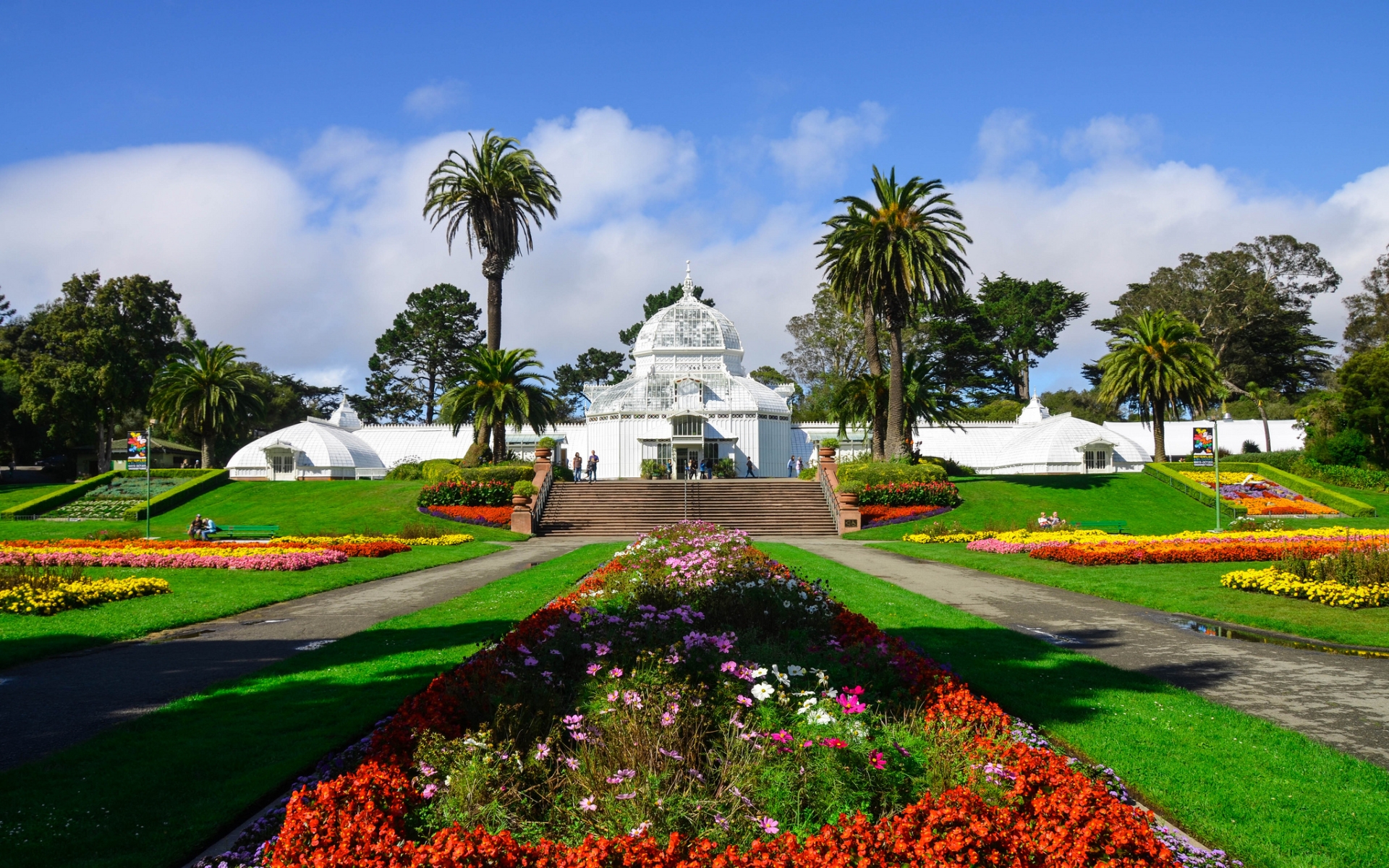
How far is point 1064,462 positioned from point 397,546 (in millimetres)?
39079

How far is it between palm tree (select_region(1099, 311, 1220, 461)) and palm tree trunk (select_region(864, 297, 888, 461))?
11.5 meters

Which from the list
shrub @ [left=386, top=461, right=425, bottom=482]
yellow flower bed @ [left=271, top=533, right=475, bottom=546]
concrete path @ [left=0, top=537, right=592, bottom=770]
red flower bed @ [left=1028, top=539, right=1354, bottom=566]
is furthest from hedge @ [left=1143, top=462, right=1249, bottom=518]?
shrub @ [left=386, top=461, right=425, bottom=482]

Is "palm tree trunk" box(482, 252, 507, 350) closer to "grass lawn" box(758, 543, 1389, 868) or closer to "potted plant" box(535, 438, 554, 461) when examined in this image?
"potted plant" box(535, 438, 554, 461)

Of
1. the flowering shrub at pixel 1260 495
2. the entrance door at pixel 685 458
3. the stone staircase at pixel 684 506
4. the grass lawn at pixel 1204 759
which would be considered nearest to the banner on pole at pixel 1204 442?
the flowering shrub at pixel 1260 495

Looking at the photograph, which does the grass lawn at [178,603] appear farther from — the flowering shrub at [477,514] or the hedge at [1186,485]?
the hedge at [1186,485]

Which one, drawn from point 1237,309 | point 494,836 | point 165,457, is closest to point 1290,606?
point 494,836

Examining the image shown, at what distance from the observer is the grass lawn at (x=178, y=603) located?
10.4 meters

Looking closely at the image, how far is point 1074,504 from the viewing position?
3334 cm

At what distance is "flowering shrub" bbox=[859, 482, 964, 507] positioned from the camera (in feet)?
A: 105

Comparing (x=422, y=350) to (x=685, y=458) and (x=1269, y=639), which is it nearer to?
(x=685, y=458)

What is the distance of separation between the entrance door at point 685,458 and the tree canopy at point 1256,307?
45652 mm

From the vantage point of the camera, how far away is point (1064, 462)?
49.1 meters

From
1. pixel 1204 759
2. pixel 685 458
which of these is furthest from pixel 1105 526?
pixel 1204 759

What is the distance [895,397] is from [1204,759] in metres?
29.4
